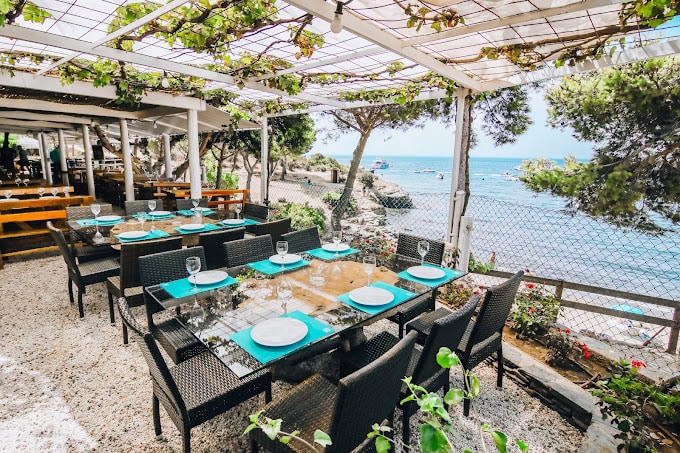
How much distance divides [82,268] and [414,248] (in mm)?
3496

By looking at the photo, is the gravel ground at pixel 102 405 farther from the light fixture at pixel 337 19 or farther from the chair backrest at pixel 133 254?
the light fixture at pixel 337 19

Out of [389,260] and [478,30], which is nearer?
[478,30]

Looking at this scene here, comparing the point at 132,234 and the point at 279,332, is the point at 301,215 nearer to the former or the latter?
the point at 132,234

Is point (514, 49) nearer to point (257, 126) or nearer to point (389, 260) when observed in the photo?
point (389, 260)

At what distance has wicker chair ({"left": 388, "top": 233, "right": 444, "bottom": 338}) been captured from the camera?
2881 millimetres

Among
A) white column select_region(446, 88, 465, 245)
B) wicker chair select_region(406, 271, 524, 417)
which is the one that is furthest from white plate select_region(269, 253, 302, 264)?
white column select_region(446, 88, 465, 245)

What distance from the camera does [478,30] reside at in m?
2.62

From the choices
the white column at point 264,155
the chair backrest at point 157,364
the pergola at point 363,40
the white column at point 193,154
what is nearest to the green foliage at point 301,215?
the white column at point 264,155

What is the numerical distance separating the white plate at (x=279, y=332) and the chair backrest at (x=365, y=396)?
0.46 metres

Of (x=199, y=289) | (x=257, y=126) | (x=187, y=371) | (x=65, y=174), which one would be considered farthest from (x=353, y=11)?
(x=65, y=174)

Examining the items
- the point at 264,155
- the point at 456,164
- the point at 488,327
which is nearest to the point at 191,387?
the point at 488,327

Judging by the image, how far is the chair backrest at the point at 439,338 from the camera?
1699 millimetres

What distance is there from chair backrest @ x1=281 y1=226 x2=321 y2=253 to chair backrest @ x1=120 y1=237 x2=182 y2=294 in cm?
107

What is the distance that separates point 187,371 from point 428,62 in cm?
326
